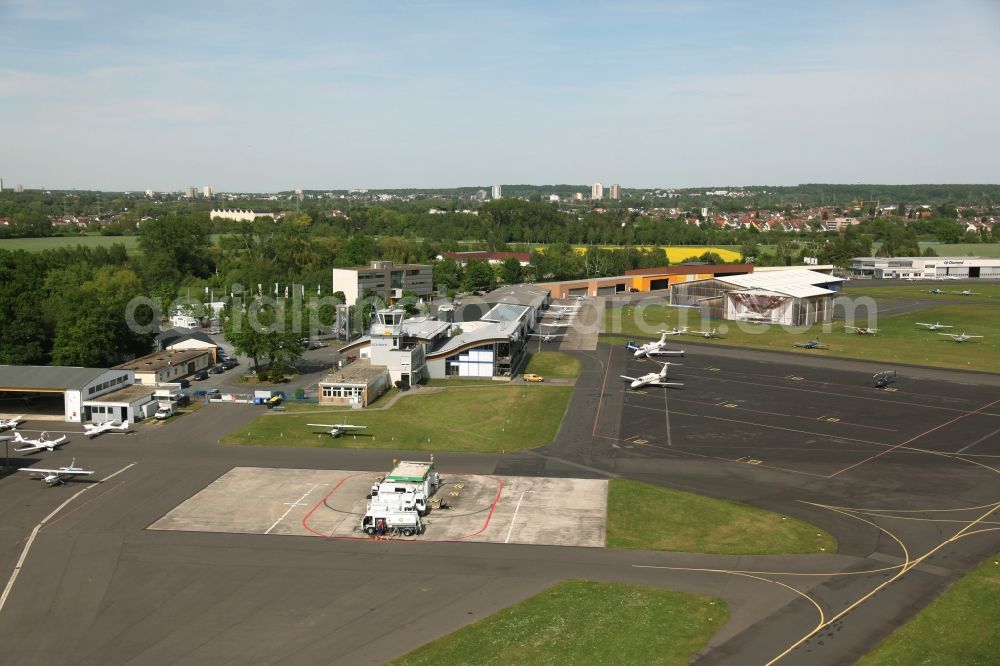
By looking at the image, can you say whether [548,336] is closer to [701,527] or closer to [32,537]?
[701,527]

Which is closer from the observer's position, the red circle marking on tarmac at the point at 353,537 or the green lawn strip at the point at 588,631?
the green lawn strip at the point at 588,631

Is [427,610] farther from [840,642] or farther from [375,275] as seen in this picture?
[375,275]

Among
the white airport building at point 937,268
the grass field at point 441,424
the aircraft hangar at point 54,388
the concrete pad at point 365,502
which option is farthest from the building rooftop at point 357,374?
the white airport building at point 937,268

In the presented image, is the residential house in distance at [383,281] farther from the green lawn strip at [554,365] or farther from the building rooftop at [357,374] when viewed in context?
the building rooftop at [357,374]

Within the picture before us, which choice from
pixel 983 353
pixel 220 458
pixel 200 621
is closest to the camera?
pixel 200 621

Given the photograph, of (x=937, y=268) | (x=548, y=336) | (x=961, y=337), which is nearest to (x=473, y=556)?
(x=548, y=336)

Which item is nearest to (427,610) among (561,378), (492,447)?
(492,447)
